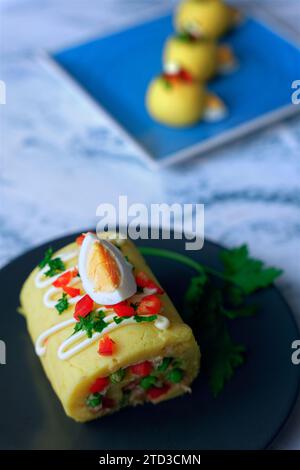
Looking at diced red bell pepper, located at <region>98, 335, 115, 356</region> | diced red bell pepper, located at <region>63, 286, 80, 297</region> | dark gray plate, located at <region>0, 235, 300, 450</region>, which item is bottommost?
dark gray plate, located at <region>0, 235, 300, 450</region>

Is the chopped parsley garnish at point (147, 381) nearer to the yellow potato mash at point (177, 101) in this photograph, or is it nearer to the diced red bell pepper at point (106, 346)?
the diced red bell pepper at point (106, 346)

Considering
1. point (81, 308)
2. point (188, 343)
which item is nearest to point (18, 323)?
point (81, 308)

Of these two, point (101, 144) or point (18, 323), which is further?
point (101, 144)

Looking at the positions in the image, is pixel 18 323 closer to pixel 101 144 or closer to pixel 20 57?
pixel 101 144

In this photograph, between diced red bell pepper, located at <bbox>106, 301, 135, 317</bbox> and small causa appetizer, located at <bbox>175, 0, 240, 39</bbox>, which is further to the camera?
small causa appetizer, located at <bbox>175, 0, 240, 39</bbox>

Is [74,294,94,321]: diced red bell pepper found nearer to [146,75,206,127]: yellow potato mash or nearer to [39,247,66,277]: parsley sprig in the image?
[39,247,66,277]: parsley sprig

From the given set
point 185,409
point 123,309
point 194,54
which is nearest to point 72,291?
point 123,309

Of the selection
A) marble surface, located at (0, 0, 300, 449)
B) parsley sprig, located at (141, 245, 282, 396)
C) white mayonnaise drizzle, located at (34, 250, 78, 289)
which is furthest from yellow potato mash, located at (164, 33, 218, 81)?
white mayonnaise drizzle, located at (34, 250, 78, 289)

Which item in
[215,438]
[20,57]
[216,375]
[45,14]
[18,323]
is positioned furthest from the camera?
[45,14]
